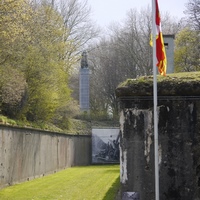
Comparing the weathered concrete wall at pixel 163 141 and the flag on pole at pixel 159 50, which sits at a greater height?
the flag on pole at pixel 159 50

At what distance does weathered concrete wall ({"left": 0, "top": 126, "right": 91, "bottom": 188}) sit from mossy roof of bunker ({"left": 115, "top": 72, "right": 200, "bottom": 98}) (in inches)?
322

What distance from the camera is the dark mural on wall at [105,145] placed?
1423 inches

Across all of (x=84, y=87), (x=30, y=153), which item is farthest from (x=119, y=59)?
(x=30, y=153)

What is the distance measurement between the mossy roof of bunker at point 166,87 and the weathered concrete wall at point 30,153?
8186mm

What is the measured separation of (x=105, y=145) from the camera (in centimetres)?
3656

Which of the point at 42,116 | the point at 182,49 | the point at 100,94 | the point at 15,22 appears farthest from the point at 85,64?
the point at 15,22

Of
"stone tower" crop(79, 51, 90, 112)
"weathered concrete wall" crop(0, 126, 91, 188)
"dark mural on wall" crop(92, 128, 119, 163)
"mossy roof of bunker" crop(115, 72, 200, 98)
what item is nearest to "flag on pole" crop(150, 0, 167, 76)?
"mossy roof of bunker" crop(115, 72, 200, 98)

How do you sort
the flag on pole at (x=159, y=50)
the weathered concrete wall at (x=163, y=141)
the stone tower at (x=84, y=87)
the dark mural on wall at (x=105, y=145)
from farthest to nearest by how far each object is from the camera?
the stone tower at (x=84, y=87) → the dark mural on wall at (x=105, y=145) → the flag on pole at (x=159, y=50) → the weathered concrete wall at (x=163, y=141)

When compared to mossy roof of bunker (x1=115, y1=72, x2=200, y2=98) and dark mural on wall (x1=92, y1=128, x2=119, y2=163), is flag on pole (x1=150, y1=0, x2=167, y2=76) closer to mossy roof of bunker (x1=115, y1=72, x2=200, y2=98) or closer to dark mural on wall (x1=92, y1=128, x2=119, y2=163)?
mossy roof of bunker (x1=115, y1=72, x2=200, y2=98)

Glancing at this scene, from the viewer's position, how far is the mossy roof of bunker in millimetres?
7512

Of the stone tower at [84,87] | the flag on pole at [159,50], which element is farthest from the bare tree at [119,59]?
the flag on pole at [159,50]

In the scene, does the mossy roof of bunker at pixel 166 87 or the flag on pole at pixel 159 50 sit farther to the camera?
the flag on pole at pixel 159 50

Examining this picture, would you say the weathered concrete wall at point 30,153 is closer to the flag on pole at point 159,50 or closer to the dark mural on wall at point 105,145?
A: the dark mural on wall at point 105,145

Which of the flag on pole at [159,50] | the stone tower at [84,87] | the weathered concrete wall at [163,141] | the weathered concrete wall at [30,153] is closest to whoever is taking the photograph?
the weathered concrete wall at [163,141]
